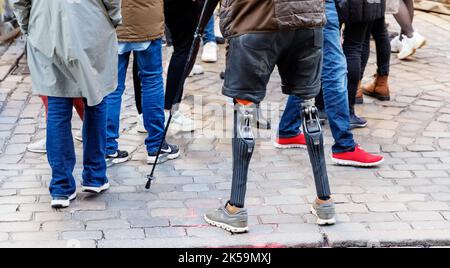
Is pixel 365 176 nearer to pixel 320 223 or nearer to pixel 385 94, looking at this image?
pixel 320 223

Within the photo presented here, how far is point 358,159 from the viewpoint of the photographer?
5328 millimetres

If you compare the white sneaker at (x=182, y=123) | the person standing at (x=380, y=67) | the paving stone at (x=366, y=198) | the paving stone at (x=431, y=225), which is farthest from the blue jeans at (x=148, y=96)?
the person standing at (x=380, y=67)

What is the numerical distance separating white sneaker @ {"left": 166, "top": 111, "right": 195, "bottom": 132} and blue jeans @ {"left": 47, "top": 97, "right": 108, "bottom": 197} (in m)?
1.40

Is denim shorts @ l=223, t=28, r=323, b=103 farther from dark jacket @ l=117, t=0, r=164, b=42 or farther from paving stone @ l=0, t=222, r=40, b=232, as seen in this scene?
paving stone @ l=0, t=222, r=40, b=232

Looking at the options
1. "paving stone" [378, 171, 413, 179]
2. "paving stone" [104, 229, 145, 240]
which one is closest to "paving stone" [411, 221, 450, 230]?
"paving stone" [378, 171, 413, 179]

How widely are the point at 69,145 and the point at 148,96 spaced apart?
2.97 feet

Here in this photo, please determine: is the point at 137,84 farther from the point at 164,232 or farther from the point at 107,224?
the point at 164,232

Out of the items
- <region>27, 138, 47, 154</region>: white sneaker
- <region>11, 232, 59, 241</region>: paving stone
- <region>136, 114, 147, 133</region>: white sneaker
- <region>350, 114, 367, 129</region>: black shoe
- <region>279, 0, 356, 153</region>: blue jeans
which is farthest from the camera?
<region>350, 114, 367, 129</region>: black shoe

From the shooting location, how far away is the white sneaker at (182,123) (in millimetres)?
6094

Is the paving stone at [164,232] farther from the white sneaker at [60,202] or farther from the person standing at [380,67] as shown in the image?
the person standing at [380,67]

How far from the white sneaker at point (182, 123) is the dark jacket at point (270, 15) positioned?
2.09 m

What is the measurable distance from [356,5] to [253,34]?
5.31 feet

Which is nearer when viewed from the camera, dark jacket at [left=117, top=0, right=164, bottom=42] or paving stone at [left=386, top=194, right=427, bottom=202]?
paving stone at [left=386, top=194, right=427, bottom=202]

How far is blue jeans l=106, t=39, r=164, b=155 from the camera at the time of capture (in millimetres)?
5191
